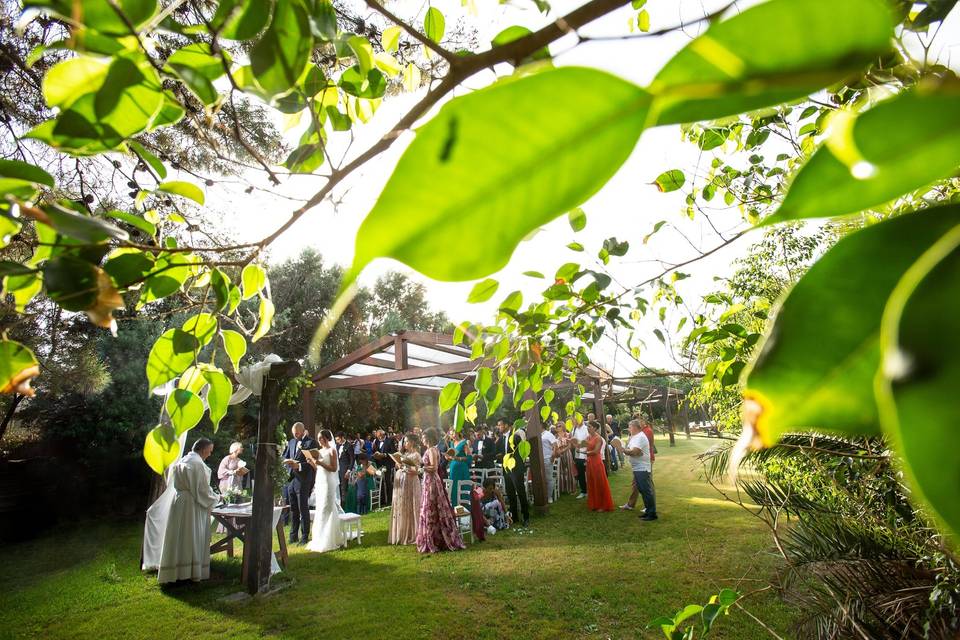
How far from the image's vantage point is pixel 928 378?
122mm

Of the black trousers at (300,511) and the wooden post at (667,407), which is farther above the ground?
the wooden post at (667,407)

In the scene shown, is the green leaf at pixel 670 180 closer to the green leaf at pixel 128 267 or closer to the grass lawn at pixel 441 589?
the green leaf at pixel 128 267

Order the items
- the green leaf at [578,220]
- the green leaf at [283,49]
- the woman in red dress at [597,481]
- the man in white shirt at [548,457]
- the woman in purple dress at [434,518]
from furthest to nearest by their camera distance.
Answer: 1. the man in white shirt at [548,457]
2. the woman in red dress at [597,481]
3. the woman in purple dress at [434,518]
4. the green leaf at [578,220]
5. the green leaf at [283,49]

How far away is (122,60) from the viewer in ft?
1.34

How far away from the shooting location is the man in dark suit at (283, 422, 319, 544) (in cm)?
780

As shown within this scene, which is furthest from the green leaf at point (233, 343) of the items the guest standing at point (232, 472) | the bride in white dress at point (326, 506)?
the guest standing at point (232, 472)

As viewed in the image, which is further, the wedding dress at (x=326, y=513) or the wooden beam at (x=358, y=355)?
the wooden beam at (x=358, y=355)

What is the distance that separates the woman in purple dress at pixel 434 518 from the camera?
6.88 m

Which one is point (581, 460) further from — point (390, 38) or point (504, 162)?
point (504, 162)

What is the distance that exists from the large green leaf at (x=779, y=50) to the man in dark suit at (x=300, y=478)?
822cm

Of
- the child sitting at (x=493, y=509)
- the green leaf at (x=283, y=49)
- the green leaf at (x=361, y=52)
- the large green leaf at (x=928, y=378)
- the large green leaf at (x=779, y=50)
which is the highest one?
the green leaf at (x=361, y=52)

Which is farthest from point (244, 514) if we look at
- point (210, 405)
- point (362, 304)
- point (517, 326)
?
point (362, 304)

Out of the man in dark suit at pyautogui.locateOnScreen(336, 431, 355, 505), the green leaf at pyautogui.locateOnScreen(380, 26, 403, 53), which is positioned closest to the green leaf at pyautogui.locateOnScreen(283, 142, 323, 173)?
the green leaf at pyautogui.locateOnScreen(380, 26, 403, 53)

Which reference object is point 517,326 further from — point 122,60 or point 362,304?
point 362,304
